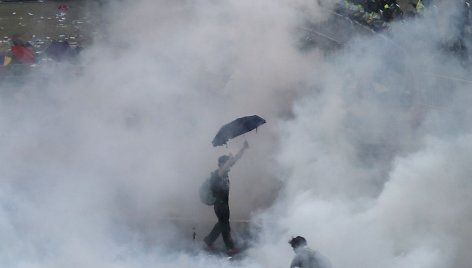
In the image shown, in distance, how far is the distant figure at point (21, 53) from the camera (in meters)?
9.45

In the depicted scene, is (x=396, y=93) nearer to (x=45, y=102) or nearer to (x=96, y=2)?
(x=45, y=102)

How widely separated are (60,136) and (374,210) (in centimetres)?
386

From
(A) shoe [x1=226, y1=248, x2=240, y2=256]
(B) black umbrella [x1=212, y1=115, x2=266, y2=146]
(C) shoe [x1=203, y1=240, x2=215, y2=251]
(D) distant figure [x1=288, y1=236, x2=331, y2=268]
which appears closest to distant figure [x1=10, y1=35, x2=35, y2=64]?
(B) black umbrella [x1=212, y1=115, x2=266, y2=146]

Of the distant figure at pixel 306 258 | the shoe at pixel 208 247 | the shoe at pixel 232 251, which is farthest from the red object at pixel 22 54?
the distant figure at pixel 306 258

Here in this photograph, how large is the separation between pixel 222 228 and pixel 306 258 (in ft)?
4.87

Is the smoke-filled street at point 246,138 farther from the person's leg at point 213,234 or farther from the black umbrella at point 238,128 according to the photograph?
the black umbrella at point 238,128

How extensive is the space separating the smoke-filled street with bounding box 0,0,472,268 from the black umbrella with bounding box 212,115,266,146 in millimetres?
227

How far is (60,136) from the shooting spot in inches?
311

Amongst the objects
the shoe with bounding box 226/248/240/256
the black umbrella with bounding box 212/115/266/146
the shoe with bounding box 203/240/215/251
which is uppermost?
the black umbrella with bounding box 212/115/266/146

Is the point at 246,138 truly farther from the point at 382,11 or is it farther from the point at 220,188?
the point at 382,11

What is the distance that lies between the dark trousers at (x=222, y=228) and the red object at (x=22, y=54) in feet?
15.1

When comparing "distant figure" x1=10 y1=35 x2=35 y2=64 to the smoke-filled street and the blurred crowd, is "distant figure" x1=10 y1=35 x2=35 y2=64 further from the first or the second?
the blurred crowd

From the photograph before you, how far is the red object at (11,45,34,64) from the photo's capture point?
9.45 metres

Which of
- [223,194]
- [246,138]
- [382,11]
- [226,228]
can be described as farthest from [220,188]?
[382,11]
